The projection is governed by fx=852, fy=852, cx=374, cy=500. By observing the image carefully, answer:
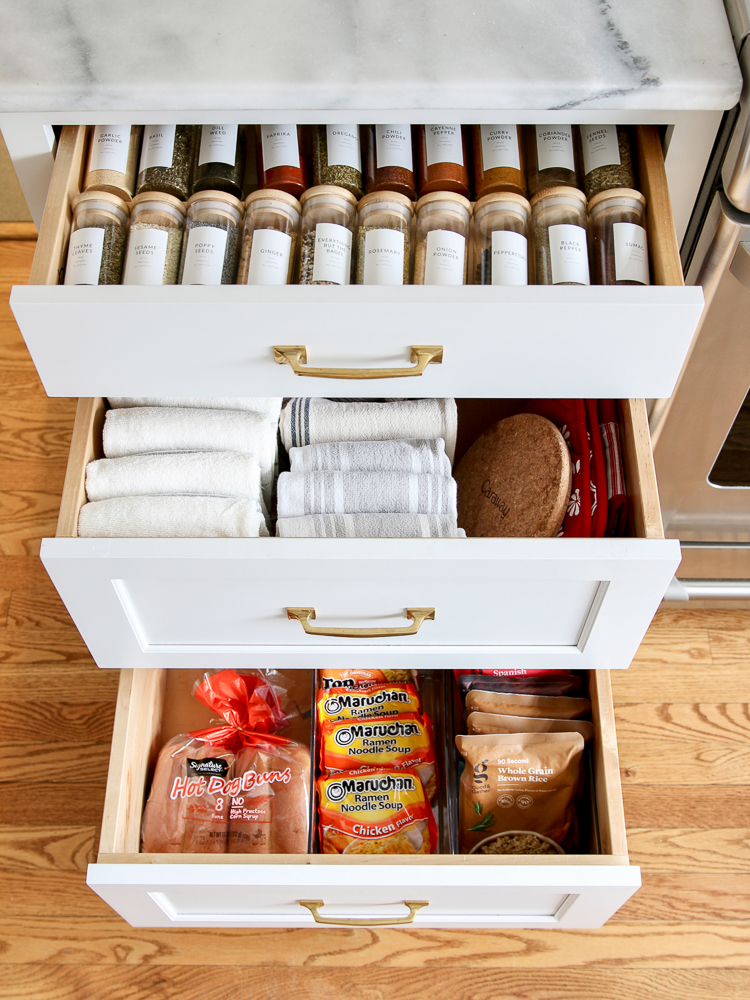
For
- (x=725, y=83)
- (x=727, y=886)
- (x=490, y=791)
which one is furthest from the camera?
(x=727, y=886)

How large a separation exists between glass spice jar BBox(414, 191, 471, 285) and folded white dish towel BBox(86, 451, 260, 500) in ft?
0.89

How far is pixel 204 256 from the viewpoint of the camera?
82 cm

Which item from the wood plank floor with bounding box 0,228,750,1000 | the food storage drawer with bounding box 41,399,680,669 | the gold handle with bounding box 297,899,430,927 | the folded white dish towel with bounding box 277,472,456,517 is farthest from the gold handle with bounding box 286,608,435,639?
the wood plank floor with bounding box 0,228,750,1000

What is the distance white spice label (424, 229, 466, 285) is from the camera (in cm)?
80

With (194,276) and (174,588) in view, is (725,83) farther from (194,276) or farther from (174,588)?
(174,588)

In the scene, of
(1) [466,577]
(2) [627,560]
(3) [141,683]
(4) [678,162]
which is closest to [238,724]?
(3) [141,683]

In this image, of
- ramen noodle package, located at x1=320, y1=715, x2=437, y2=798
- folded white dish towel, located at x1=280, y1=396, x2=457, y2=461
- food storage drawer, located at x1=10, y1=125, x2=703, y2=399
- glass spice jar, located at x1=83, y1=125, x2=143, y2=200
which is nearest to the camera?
food storage drawer, located at x1=10, y1=125, x2=703, y2=399

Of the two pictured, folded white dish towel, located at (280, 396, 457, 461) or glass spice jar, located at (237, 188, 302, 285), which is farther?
folded white dish towel, located at (280, 396, 457, 461)

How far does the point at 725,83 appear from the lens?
2.55 feet

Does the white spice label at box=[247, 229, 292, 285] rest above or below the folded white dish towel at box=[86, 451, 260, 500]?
above

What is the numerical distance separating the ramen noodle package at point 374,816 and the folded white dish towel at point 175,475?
0.41 meters

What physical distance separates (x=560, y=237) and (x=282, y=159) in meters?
0.30

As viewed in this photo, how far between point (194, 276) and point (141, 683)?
0.53m

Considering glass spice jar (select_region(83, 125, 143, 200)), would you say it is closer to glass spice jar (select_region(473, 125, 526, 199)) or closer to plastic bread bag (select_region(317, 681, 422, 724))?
glass spice jar (select_region(473, 125, 526, 199))
